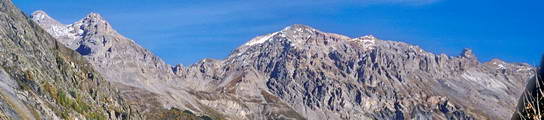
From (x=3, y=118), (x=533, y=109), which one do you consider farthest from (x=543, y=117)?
(x=3, y=118)

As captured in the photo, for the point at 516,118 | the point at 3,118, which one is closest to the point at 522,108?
the point at 516,118

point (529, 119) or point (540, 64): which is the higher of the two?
point (540, 64)

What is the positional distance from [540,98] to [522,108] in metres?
0.68

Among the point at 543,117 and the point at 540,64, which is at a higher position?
the point at 540,64

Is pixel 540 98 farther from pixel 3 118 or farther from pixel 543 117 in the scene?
pixel 3 118

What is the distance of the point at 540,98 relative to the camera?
1798cm

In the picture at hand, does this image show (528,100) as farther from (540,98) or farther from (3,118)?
(3,118)

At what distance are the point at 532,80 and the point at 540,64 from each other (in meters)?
0.42

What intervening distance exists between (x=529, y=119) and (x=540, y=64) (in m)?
1.36

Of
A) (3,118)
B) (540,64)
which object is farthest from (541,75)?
(3,118)

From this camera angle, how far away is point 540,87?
59.2 ft

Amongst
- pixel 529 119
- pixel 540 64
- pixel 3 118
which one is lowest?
pixel 529 119

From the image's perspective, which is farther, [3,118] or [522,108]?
[3,118]

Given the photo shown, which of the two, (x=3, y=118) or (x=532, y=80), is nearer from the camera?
(x=532, y=80)
